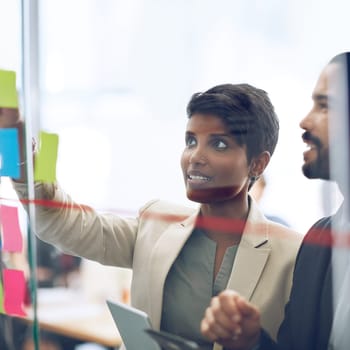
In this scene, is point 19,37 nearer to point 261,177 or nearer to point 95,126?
point 95,126

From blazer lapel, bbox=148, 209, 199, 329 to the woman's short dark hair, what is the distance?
93 millimetres

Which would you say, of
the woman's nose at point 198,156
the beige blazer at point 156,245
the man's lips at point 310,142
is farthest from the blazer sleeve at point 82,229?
the man's lips at point 310,142

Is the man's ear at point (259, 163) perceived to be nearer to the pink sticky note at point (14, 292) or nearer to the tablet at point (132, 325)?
the tablet at point (132, 325)

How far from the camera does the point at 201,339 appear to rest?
0.59 meters

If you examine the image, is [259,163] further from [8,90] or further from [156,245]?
[8,90]

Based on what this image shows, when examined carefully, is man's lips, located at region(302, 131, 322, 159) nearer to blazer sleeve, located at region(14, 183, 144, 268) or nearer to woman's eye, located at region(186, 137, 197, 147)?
woman's eye, located at region(186, 137, 197, 147)

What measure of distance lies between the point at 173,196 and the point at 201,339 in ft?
0.48

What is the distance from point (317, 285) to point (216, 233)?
0.11m

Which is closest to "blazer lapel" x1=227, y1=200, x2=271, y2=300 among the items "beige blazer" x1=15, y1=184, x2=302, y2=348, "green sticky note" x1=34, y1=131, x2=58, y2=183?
"beige blazer" x1=15, y1=184, x2=302, y2=348

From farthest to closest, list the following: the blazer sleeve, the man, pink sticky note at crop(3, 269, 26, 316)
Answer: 1. pink sticky note at crop(3, 269, 26, 316)
2. the blazer sleeve
3. the man

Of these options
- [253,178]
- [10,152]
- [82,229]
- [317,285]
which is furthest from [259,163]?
[10,152]

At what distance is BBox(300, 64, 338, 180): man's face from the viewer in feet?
1.77

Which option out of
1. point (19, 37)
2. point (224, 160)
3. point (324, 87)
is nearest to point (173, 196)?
point (224, 160)

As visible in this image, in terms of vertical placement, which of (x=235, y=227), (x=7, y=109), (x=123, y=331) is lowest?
(x=123, y=331)
